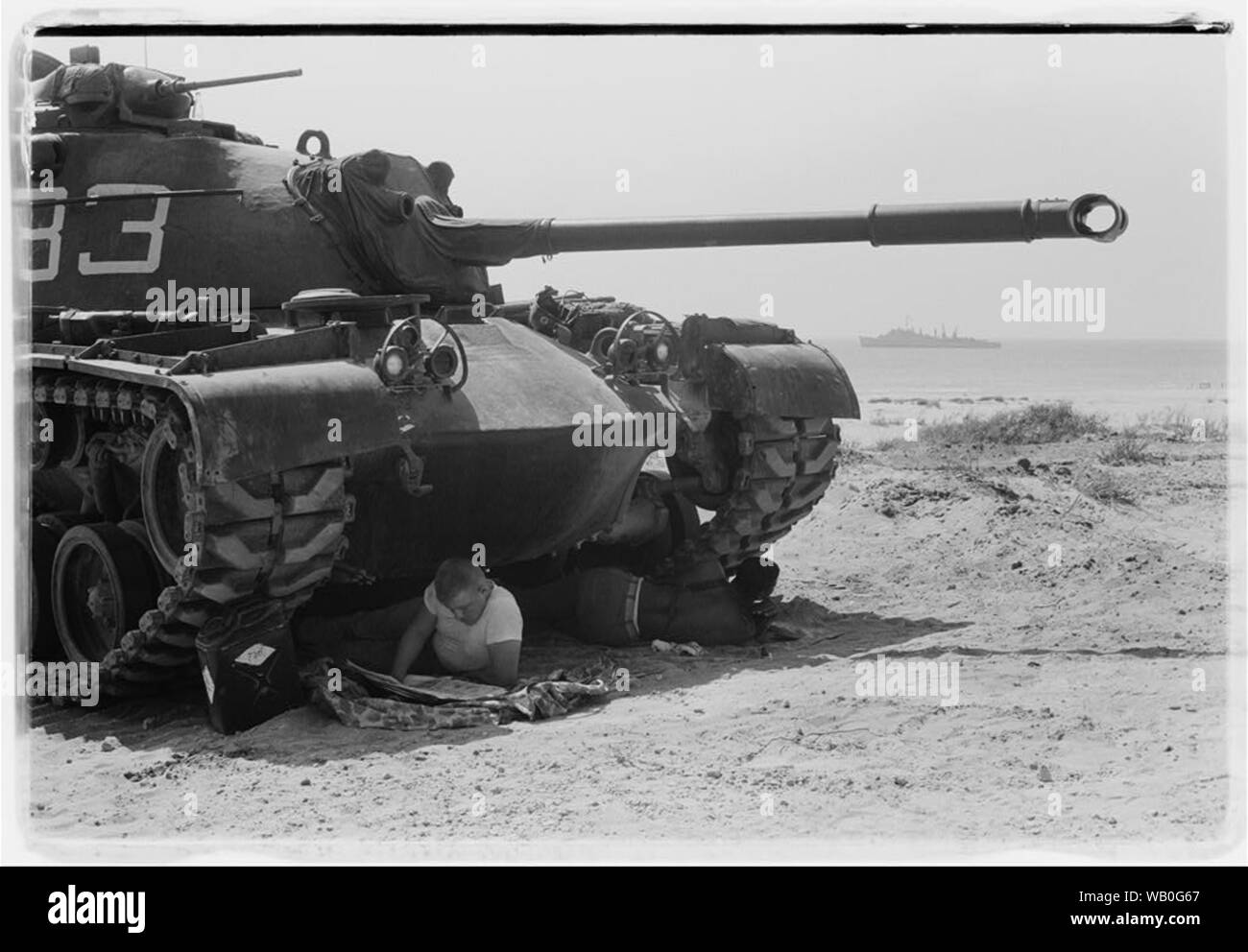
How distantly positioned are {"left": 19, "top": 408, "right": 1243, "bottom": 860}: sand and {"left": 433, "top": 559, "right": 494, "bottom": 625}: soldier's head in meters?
0.82

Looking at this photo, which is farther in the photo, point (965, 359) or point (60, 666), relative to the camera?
point (965, 359)

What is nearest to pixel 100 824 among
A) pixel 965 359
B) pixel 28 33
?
pixel 28 33

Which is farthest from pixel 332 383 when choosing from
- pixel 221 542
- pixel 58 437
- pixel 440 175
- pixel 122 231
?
pixel 440 175

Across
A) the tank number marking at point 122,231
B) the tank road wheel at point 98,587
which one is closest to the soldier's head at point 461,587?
the tank road wheel at point 98,587

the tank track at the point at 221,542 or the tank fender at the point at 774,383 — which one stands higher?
the tank fender at the point at 774,383

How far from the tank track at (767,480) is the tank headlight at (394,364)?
2.79 metres

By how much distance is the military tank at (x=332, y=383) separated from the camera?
841 centimetres

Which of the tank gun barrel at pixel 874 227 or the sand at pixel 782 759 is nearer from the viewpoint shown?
the sand at pixel 782 759

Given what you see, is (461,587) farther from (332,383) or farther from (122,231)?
(122,231)

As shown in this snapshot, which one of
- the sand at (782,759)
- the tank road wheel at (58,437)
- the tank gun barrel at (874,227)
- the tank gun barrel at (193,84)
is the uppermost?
the tank gun barrel at (193,84)

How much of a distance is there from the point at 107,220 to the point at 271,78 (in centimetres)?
123

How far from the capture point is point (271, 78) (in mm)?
10102

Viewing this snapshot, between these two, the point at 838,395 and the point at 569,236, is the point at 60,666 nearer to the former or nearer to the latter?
the point at 569,236

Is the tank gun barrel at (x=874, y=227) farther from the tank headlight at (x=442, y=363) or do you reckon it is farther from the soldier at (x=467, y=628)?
the soldier at (x=467, y=628)
